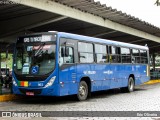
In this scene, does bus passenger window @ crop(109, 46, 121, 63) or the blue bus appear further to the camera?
bus passenger window @ crop(109, 46, 121, 63)

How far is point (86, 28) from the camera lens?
79.7 ft

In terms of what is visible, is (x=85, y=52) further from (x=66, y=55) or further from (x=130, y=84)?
(x=130, y=84)

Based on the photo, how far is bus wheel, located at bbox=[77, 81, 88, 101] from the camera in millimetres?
14414

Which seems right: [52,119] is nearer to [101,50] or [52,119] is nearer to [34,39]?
[34,39]

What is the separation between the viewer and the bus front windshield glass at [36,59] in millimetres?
13094

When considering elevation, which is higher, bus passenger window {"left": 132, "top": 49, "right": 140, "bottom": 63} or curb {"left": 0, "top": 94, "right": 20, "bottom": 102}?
bus passenger window {"left": 132, "top": 49, "right": 140, "bottom": 63}

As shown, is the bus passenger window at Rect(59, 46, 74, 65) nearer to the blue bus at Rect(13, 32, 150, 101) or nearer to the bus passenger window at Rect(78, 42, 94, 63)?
the blue bus at Rect(13, 32, 150, 101)

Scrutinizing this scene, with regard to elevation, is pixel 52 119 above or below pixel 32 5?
below

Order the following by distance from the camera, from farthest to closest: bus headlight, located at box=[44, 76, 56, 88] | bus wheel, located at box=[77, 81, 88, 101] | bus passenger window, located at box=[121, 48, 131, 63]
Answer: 1. bus passenger window, located at box=[121, 48, 131, 63]
2. bus wheel, located at box=[77, 81, 88, 101]
3. bus headlight, located at box=[44, 76, 56, 88]

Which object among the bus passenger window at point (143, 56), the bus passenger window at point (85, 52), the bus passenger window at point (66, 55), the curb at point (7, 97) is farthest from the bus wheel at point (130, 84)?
the curb at point (7, 97)

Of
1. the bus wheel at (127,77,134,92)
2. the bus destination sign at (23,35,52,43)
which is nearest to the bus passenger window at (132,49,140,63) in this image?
the bus wheel at (127,77,134,92)

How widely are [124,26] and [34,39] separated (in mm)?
13082

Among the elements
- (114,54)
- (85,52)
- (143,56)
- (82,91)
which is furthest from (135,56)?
(82,91)

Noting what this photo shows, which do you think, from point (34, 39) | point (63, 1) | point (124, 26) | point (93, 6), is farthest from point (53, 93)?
point (124, 26)
